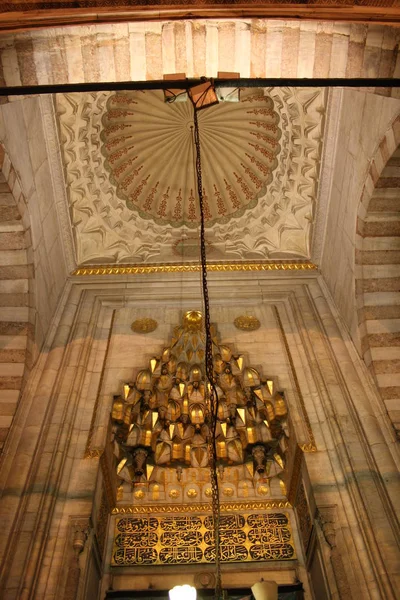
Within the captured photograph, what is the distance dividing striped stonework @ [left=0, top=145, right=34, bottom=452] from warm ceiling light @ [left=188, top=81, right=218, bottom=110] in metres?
1.94

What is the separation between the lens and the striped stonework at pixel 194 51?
135 inches

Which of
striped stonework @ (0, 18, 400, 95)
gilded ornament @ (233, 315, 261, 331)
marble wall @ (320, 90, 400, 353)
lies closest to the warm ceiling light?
striped stonework @ (0, 18, 400, 95)

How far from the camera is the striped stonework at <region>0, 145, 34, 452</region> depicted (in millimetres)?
4254

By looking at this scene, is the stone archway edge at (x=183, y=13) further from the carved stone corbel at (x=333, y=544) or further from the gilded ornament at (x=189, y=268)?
the gilded ornament at (x=189, y=268)

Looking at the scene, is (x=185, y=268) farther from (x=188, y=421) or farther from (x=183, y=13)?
(x=183, y=13)

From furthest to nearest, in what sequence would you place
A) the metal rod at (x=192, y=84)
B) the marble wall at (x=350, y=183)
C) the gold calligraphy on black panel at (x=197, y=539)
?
1. the gold calligraphy on black panel at (x=197, y=539)
2. the marble wall at (x=350, y=183)
3. the metal rod at (x=192, y=84)

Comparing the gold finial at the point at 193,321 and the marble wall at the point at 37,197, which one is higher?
the marble wall at the point at 37,197

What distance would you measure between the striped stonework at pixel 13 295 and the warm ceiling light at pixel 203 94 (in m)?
1.94

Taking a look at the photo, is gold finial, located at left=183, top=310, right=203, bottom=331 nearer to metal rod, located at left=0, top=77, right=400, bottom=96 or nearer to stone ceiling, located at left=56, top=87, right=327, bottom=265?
stone ceiling, located at left=56, top=87, right=327, bottom=265

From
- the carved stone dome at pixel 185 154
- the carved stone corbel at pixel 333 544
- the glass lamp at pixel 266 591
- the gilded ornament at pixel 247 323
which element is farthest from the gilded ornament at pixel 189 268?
the glass lamp at pixel 266 591

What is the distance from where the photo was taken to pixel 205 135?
6449 millimetres

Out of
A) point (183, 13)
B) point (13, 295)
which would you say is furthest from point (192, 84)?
point (13, 295)

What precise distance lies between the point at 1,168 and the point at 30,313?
1.37m

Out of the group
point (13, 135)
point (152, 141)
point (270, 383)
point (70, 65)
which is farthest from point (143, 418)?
point (152, 141)
